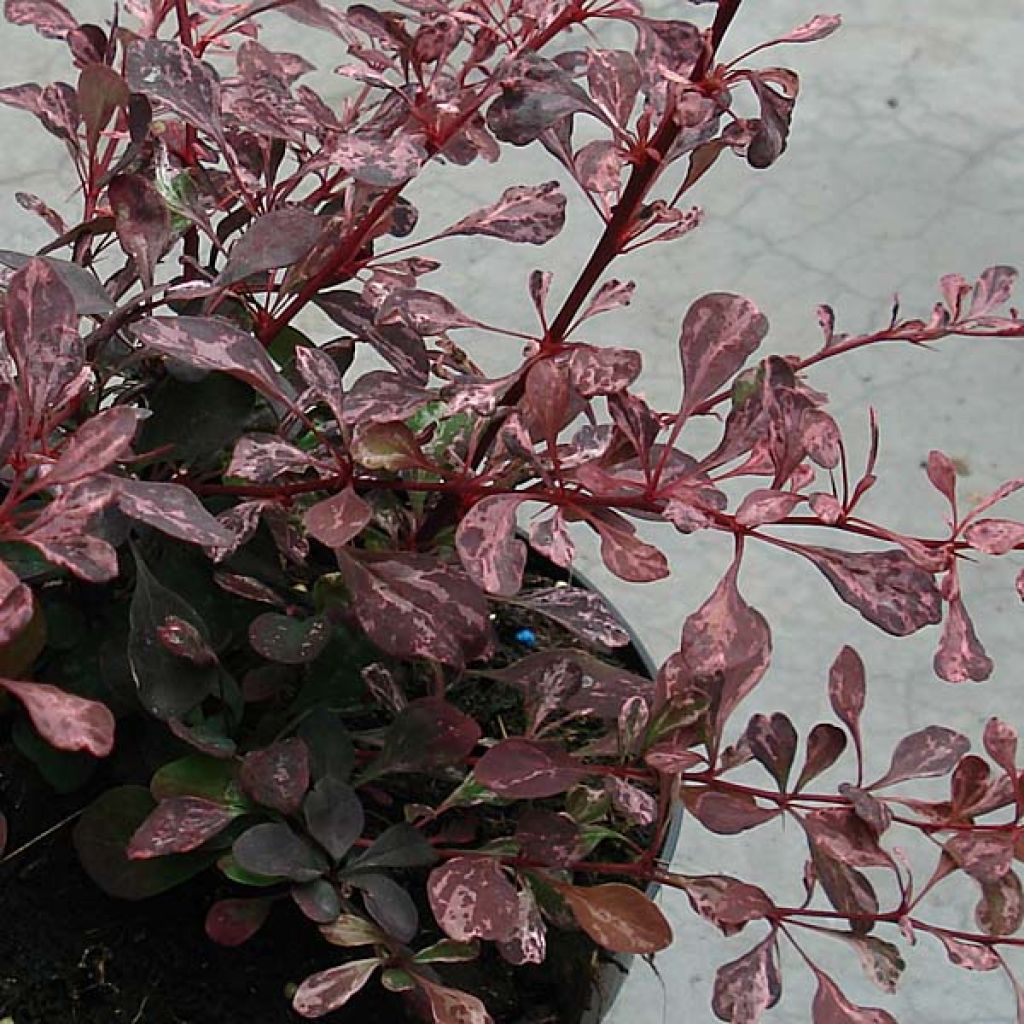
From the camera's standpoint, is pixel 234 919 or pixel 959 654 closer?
pixel 959 654

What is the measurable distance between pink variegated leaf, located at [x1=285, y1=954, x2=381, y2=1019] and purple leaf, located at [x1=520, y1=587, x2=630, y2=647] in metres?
0.15

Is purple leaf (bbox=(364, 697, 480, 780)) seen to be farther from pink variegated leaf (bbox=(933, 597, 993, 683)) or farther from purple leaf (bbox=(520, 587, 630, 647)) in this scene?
pink variegated leaf (bbox=(933, 597, 993, 683))

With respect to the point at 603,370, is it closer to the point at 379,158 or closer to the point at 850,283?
the point at 379,158

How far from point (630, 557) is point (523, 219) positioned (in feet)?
0.53

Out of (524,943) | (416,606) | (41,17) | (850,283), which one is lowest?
(850,283)

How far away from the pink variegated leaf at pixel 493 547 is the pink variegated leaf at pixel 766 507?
0.22 feet

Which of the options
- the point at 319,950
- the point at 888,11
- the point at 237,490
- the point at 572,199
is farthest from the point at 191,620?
the point at 888,11

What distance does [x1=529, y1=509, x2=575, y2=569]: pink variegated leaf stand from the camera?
51 centimetres

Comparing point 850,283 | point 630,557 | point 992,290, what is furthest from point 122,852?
point 850,283

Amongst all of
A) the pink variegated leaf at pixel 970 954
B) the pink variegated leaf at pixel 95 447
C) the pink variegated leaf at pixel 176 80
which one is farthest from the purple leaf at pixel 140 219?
the pink variegated leaf at pixel 970 954

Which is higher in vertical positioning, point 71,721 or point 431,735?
point 71,721

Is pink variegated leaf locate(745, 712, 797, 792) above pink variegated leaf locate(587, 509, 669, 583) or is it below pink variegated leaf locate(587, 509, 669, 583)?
below

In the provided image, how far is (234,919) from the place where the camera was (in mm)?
624

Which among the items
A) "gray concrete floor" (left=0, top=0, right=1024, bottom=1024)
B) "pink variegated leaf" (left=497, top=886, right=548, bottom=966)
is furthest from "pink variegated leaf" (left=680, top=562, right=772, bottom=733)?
"gray concrete floor" (left=0, top=0, right=1024, bottom=1024)
